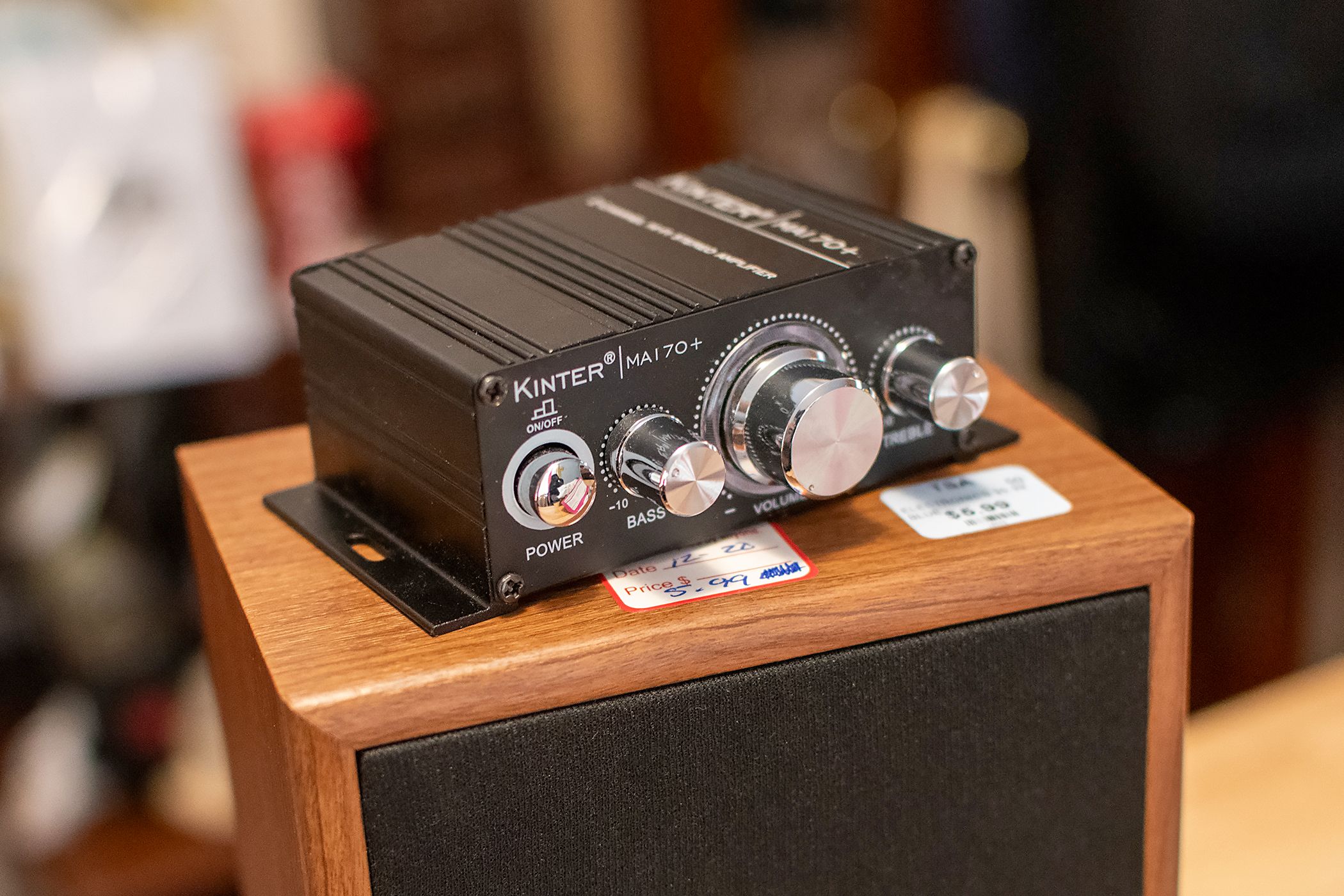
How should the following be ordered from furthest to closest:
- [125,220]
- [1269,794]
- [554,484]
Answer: [125,220] → [1269,794] → [554,484]

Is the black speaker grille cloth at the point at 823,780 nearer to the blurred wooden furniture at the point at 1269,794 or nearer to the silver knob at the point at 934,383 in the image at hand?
the silver knob at the point at 934,383

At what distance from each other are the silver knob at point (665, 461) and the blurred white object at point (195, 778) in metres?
1.13

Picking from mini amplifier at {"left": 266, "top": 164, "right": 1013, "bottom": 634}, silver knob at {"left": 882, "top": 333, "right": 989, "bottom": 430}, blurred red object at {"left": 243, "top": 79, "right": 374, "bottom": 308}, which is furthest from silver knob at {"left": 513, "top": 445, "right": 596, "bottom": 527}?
blurred red object at {"left": 243, "top": 79, "right": 374, "bottom": 308}

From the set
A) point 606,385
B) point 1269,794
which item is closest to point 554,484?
point 606,385

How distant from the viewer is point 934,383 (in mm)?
575

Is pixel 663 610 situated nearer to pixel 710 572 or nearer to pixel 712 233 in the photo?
pixel 710 572

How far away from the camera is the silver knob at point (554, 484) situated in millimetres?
517

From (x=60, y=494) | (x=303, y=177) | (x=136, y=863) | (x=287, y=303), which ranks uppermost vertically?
(x=303, y=177)

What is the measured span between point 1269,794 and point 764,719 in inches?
18.1

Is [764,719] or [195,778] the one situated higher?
[764,719]

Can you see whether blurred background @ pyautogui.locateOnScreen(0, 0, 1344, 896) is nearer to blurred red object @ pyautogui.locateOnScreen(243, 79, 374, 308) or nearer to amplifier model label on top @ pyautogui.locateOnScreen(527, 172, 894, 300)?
blurred red object @ pyautogui.locateOnScreen(243, 79, 374, 308)

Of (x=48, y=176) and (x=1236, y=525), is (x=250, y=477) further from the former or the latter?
(x=1236, y=525)

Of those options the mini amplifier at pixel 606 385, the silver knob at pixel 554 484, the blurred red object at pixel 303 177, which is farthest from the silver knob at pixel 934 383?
the blurred red object at pixel 303 177

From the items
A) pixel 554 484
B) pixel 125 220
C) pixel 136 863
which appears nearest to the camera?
pixel 554 484
